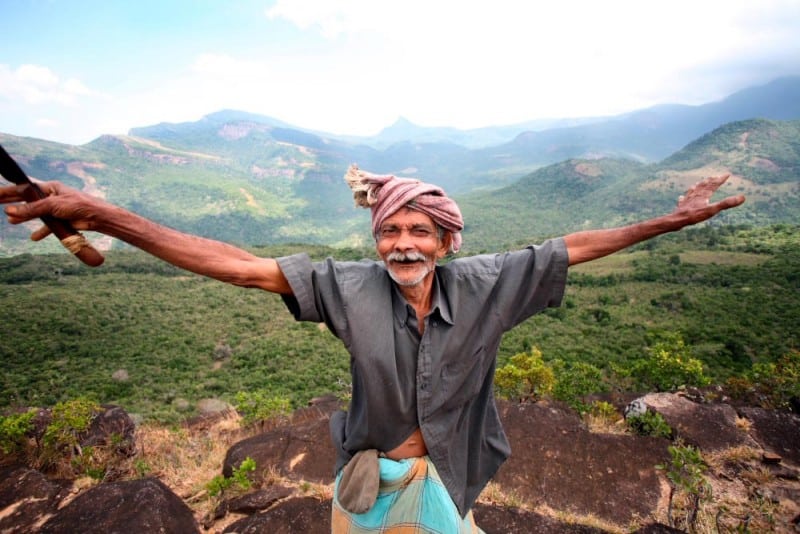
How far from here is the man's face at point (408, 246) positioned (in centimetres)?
180

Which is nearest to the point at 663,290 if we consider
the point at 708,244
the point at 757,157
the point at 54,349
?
the point at 708,244

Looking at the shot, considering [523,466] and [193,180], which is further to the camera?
[193,180]

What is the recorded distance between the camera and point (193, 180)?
600 feet

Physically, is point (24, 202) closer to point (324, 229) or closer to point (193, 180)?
point (324, 229)

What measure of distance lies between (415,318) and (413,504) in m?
0.87

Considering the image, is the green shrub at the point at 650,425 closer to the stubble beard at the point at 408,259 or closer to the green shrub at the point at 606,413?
the green shrub at the point at 606,413

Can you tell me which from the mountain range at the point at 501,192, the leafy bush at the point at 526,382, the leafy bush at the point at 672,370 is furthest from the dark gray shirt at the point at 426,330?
the mountain range at the point at 501,192

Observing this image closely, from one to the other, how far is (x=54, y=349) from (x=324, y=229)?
14273 centimetres

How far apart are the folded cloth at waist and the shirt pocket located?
1.15 ft

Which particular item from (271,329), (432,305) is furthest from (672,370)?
(271,329)

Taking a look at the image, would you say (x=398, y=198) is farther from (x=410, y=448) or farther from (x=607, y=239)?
(x=410, y=448)

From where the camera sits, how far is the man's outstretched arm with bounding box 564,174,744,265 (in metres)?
1.67

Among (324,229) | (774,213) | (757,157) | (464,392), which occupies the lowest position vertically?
(324,229)

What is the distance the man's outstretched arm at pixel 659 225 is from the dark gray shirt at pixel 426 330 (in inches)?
3.4
